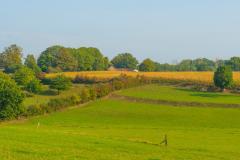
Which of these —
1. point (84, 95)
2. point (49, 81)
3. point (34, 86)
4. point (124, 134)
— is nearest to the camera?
point (124, 134)

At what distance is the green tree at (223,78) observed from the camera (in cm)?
12300

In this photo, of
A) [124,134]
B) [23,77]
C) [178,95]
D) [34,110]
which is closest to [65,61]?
[23,77]

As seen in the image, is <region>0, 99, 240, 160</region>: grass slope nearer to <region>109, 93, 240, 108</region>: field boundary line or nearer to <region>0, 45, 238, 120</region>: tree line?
<region>109, 93, 240, 108</region>: field boundary line

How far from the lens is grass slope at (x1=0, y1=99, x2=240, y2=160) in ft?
92.6

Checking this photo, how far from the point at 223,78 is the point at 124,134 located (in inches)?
2939

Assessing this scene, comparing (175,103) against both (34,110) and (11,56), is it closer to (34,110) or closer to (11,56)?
(34,110)

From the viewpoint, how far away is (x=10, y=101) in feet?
294

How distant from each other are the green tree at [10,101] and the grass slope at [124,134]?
366cm

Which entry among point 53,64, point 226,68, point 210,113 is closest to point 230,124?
point 210,113

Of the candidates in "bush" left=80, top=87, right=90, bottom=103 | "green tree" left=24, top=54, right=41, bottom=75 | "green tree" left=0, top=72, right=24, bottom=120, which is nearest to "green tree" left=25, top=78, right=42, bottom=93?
"bush" left=80, top=87, right=90, bottom=103

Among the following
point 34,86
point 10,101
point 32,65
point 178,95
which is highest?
point 32,65

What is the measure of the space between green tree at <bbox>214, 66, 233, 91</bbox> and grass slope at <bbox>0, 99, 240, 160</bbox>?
2727 cm

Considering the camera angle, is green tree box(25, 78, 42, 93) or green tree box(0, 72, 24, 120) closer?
green tree box(0, 72, 24, 120)

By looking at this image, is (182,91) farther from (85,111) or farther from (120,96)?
(85,111)
